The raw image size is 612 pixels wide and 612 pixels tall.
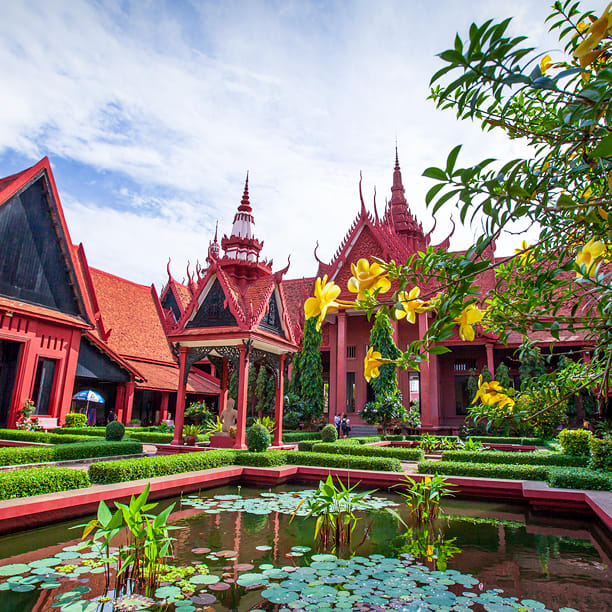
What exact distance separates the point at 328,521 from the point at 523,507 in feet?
14.0

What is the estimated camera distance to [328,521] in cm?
459

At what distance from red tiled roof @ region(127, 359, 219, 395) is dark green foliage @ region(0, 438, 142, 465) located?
26.3ft

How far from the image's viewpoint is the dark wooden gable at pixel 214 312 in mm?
11172

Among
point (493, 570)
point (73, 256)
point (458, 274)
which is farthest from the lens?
point (73, 256)

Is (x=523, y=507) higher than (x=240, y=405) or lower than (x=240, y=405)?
lower

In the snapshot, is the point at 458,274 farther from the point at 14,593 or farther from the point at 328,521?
the point at 328,521

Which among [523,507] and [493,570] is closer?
[493,570]

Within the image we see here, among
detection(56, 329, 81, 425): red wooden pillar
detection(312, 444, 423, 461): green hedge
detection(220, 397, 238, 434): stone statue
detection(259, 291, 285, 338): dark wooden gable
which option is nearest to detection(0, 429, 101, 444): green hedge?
detection(56, 329, 81, 425): red wooden pillar

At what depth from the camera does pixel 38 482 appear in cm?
569

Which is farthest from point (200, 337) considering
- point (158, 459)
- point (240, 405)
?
point (158, 459)

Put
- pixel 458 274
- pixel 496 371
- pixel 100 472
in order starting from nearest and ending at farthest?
pixel 458 274 → pixel 100 472 → pixel 496 371

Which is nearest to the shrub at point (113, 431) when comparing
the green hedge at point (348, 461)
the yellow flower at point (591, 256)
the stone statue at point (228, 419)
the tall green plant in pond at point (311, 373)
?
the stone statue at point (228, 419)

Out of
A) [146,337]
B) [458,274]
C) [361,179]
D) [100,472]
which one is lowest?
[100,472]

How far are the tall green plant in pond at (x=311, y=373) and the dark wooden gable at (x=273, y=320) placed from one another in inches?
316
